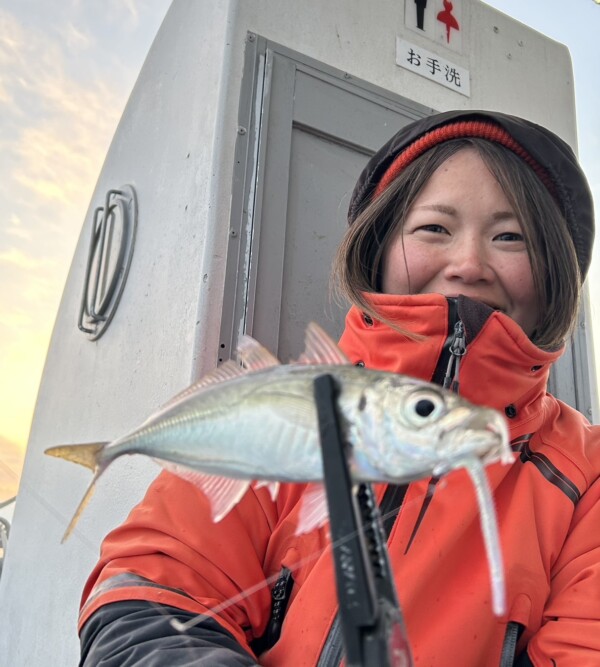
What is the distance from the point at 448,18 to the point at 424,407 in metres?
2.45

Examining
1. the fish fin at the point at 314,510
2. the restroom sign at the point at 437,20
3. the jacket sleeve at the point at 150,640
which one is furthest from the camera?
the restroom sign at the point at 437,20

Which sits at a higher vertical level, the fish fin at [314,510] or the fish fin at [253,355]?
the fish fin at [253,355]

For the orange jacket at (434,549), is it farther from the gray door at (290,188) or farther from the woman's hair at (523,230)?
the gray door at (290,188)

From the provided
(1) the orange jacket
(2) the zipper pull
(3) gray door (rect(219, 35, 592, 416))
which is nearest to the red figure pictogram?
(3) gray door (rect(219, 35, 592, 416))

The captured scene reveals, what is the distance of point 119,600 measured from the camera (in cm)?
92

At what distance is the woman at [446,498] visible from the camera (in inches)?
36.3

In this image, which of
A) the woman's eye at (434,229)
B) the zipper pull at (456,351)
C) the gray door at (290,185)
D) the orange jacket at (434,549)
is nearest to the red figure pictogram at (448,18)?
the gray door at (290,185)

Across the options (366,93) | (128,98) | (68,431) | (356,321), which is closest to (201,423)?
(356,321)

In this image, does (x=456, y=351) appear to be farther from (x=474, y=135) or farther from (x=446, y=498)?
(x=474, y=135)

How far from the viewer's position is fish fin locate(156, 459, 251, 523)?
1.57 ft

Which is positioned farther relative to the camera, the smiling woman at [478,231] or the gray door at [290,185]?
the gray door at [290,185]

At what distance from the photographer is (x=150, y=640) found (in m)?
0.87

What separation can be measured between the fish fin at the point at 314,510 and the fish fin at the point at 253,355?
0.37 feet

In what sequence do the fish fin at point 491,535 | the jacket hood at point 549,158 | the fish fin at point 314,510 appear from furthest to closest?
1. the jacket hood at point 549,158
2. the fish fin at point 314,510
3. the fish fin at point 491,535
